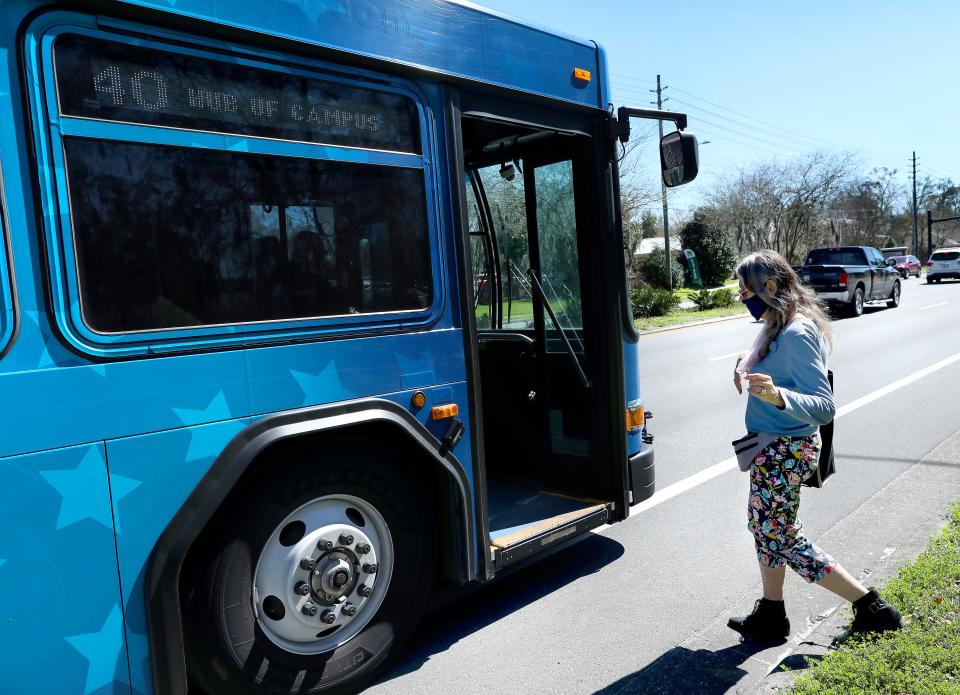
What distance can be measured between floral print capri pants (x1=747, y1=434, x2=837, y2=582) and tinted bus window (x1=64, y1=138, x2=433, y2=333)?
1.72 meters

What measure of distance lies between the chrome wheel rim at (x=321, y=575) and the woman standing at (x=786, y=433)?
5.67 ft

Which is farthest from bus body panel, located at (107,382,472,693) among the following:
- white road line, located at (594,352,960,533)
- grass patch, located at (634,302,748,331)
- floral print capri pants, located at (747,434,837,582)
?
grass patch, located at (634,302,748,331)

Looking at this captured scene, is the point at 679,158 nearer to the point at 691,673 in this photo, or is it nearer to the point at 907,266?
the point at 691,673

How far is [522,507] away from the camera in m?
4.61

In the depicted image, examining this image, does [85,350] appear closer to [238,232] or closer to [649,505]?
[238,232]

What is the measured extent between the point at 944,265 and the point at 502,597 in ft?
129

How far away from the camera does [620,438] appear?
14.5ft

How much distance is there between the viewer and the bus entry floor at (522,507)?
422 centimetres

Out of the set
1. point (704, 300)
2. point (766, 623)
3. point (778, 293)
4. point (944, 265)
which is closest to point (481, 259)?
point (778, 293)

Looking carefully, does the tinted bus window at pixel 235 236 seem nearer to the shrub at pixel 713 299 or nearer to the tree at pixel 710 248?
the shrub at pixel 713 299

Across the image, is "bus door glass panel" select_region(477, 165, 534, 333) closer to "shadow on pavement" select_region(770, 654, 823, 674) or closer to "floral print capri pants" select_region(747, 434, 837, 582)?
"floral print capri pants" select_region(747, 434, 837, 582)

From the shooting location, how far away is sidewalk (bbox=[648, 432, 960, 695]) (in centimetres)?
319

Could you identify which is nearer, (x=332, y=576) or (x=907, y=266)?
(x=332, y=576)

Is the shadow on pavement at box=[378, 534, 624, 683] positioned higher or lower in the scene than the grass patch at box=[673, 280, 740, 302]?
lower
